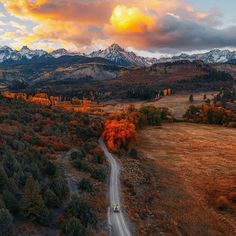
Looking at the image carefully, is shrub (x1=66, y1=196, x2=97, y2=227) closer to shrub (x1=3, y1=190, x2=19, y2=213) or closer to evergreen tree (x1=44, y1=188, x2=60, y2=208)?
evergreen tree (x1=44, y1=188, x2=60, y2=208)

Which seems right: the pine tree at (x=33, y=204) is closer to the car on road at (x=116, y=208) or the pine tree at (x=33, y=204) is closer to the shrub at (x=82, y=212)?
the shrub at (x=82, y=212)

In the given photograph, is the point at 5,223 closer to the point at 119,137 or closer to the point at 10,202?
the point at 10,202

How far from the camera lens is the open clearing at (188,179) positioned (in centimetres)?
5438

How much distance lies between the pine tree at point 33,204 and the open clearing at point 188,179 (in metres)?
13.4

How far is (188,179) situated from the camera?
78.1 metres

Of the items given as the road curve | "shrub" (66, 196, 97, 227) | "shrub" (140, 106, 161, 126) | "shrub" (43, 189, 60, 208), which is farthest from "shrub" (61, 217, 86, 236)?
"shrub" (140, 106, 161, 126)

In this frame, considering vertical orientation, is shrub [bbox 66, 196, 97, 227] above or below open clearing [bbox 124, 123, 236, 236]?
above

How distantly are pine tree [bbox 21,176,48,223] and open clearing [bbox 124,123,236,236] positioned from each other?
1339 cm

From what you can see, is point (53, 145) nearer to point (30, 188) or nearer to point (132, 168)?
point (132, 168)

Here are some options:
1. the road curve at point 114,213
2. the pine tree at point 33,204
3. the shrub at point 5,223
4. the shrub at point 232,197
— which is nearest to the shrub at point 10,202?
the pine tree at point 33,204

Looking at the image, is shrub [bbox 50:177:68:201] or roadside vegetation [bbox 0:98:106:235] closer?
roadside vegetation [bbox 0:98:106:235]

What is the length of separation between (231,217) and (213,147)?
55.1m

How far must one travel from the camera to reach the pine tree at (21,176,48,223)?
4166 cm

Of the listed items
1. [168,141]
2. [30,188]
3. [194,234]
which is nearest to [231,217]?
[194,234]
